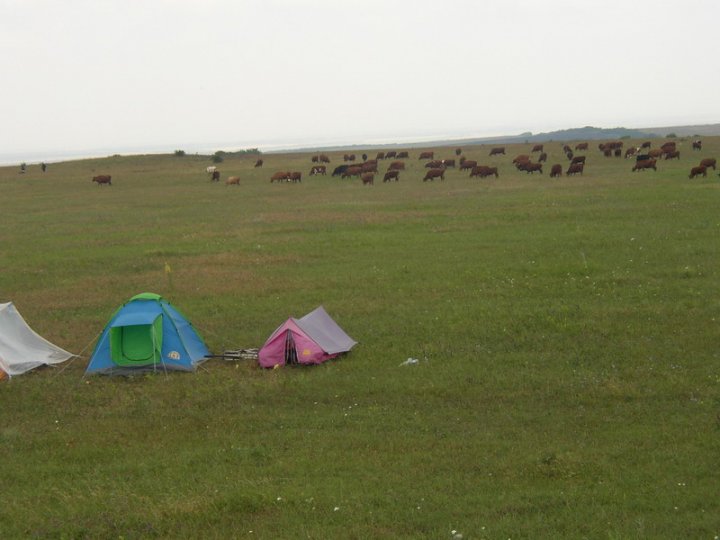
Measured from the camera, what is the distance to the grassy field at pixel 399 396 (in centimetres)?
719

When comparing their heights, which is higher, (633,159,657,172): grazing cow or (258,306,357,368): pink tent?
(633,159,657,172): grazing cow

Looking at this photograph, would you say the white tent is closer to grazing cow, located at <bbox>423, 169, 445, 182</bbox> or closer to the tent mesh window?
the tent mesh window

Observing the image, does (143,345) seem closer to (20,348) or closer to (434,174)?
(20,348)

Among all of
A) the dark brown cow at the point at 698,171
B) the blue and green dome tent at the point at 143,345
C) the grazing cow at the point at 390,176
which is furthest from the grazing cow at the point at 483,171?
the blue and green dome tent at the point at 143,345

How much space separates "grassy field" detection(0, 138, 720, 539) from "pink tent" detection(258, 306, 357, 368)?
0.31 metres

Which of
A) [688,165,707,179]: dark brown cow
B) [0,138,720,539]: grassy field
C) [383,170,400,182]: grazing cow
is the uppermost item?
[688,165,707,179]: dark brown cow

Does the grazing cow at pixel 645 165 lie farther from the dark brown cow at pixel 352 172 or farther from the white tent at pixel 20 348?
the white tent at pixel 20 348

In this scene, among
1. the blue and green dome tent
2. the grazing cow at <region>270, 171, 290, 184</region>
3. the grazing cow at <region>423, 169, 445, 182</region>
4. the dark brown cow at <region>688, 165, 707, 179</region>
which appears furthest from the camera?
the grazing cow at <region>270, 171, 290, 184</region>

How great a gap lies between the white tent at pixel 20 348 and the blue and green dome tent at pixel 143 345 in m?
0.84

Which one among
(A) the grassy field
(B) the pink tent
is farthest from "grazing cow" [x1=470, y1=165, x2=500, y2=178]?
(B) the pink tent

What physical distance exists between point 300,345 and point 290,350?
20 centimetres

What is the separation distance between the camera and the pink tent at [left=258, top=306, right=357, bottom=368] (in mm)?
11812

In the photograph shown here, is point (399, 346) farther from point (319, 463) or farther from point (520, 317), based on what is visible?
point (319, 463)

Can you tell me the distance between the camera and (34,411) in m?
10.5
